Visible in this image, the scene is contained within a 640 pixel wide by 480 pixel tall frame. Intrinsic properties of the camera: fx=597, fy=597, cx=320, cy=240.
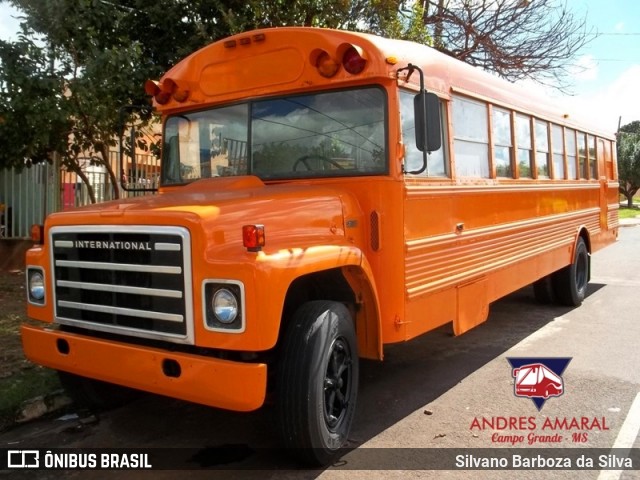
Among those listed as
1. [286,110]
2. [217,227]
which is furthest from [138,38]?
[217,227]

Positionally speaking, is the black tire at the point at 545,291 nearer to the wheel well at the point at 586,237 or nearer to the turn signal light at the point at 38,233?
the wheel well at the point at 586,237

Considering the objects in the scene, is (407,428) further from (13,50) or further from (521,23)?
(521,23)

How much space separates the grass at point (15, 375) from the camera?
4.24 meters

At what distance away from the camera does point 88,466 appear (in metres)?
3.59

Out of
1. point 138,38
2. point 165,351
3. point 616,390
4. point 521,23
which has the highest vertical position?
point 521,23

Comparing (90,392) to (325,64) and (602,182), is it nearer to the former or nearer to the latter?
(325,64)

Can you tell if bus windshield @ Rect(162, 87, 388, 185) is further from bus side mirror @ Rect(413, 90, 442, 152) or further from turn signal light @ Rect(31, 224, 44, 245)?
turn signal light @ Rect(31, 224, 44, 245)

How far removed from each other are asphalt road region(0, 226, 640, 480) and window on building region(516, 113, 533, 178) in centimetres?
184

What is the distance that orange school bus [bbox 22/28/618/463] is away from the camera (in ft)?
10.2

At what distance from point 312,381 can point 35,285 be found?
1953 mm

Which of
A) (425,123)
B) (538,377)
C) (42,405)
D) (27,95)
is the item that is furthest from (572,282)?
(27,95)

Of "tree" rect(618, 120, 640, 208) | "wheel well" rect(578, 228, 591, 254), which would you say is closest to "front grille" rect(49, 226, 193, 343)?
"wheel well" rect(578, 228, 591, 254)

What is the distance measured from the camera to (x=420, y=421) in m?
4.26

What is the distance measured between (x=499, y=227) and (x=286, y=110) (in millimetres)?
2489
